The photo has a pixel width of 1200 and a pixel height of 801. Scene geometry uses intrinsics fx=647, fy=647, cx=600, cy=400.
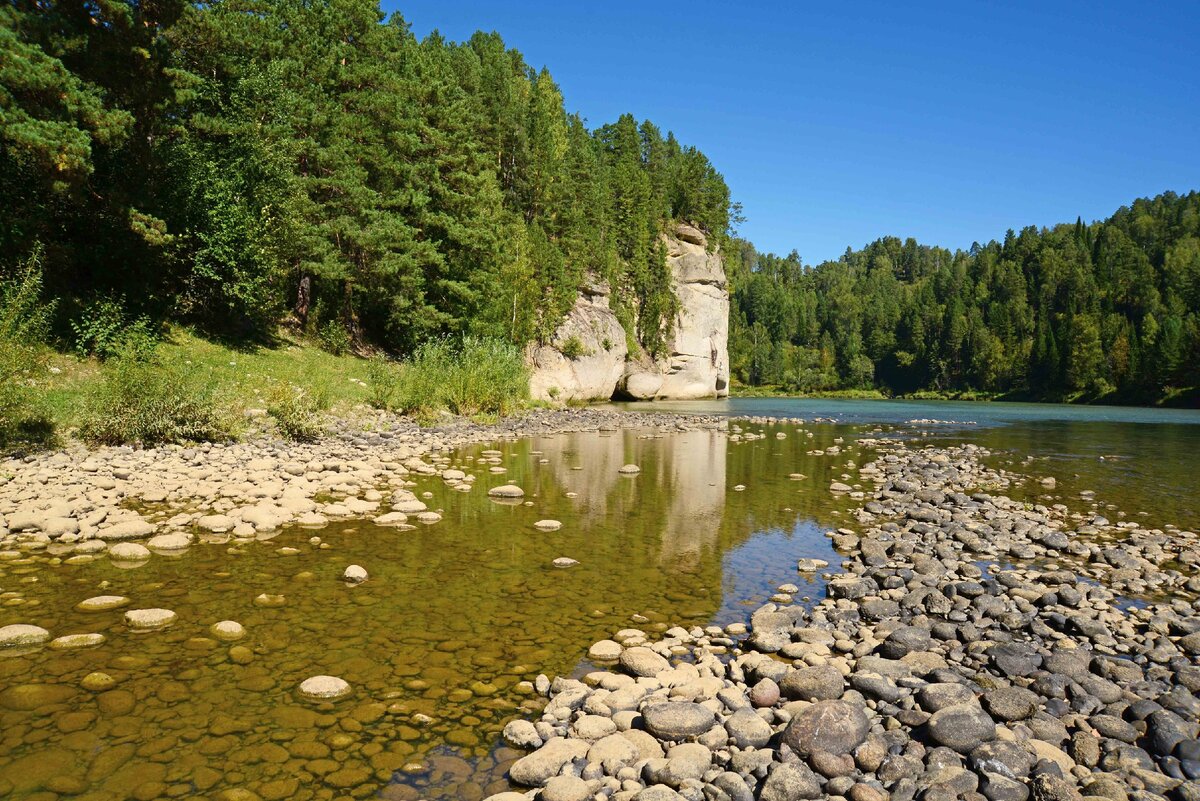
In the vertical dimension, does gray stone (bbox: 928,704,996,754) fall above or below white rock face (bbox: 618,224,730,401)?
below

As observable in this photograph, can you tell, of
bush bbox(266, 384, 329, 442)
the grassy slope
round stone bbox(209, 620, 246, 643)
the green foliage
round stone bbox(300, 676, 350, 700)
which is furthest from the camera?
the green foliage

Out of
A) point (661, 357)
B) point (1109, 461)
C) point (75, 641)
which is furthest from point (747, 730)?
point (661, 357)

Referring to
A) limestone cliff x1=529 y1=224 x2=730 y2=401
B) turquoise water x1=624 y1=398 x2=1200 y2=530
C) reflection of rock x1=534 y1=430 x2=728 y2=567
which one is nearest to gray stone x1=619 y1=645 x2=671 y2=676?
reflection of rock x1=534 y1=430 x2=728 y2=567

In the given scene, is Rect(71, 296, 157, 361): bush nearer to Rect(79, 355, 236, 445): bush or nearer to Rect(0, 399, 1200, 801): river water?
Rect(79, 355, 236, 445): bush

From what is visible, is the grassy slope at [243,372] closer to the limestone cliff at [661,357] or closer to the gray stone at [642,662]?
the gray stone at [642,662]

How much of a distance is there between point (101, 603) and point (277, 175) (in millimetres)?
23787

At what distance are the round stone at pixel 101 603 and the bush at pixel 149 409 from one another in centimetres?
895

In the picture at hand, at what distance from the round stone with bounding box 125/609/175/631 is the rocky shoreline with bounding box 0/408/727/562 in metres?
2.17

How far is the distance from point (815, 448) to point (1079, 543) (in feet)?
48.1

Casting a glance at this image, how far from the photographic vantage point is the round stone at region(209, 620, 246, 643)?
6113 mm

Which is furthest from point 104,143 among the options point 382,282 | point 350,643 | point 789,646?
point 789,646

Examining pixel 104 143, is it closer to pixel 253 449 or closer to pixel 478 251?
pixel 253 449

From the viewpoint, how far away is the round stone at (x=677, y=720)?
4.76 metres

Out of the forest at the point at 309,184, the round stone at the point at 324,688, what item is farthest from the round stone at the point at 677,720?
the forest at the point at 309,184
